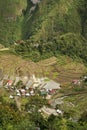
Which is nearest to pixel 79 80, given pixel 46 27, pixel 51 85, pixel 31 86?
pixel 51 85

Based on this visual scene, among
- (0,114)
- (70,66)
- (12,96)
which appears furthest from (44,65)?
(0,114)

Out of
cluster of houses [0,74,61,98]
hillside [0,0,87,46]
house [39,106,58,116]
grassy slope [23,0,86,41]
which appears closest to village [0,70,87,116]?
cluster of houses [0,74,61,98]

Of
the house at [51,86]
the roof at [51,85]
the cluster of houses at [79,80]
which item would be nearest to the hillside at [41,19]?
the cluster of houses at [79,80]

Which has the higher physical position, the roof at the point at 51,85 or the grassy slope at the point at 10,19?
the grassy slope at the point at 10,19

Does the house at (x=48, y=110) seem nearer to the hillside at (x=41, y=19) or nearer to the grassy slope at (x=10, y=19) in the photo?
the hillside at (x=41, y=19)

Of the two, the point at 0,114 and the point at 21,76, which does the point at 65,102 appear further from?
the point at 0,114

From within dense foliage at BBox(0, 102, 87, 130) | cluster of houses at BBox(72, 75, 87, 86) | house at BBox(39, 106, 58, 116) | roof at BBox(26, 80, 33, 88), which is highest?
dense foliage at BBox(0, 102, 87, 130)

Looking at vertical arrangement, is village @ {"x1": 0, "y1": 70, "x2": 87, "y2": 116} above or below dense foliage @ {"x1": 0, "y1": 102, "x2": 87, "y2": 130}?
below

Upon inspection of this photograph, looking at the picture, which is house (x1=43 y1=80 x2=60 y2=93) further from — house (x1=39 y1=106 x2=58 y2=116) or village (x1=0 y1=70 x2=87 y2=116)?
house (x1=39 y1=106 x2=58 y2=116)

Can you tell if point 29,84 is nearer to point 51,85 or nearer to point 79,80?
point 51,85
